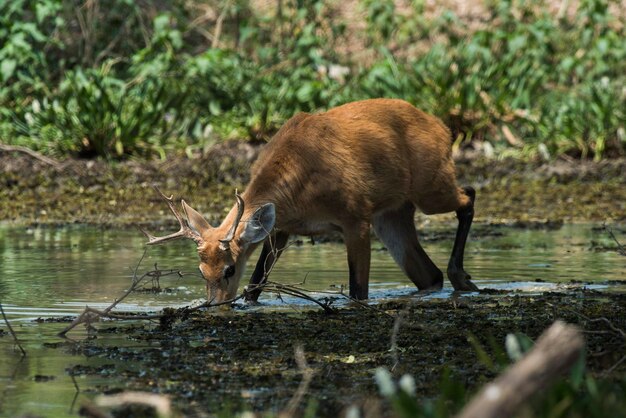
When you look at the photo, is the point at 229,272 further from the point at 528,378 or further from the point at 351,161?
the point at 528,378

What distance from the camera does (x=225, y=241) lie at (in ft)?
29.9

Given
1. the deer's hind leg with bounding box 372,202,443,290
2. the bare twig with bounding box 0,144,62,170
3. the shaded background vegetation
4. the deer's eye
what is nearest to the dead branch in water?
the deer's eye

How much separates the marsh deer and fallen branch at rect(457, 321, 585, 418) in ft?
15.8

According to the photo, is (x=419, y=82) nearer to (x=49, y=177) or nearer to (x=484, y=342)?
(x=49, y=177)

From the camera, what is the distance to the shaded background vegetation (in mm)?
18531

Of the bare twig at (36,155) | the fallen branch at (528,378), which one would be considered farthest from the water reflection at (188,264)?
the fallen branch at (528,378)

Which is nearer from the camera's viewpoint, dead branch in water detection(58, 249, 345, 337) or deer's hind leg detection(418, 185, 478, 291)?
dead branch in water detection(58, 249, 345, 337)

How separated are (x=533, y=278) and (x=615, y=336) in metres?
3.72

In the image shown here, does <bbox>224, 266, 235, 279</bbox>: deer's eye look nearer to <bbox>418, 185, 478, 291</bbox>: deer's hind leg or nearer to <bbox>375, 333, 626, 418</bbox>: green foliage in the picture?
<bbox>418, 185, 478, 291</bbox>: deer's hind leg

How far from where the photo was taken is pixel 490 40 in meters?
20.7

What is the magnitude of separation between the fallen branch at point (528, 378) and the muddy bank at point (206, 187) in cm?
1035

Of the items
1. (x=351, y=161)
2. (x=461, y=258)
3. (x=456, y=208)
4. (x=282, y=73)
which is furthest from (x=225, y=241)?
(x=282, y=73)

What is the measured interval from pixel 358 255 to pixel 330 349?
2.62 metres

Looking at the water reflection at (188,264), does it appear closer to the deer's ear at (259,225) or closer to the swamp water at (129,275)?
the swamp water at (129,275)
